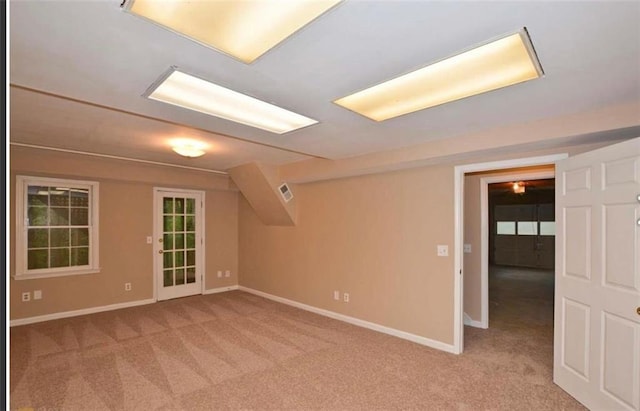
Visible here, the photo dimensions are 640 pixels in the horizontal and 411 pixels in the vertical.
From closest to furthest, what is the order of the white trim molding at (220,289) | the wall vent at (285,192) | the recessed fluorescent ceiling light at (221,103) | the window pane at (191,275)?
the recessed fluorescent ceiling light at (221,103), the wall vent at (285,192), the window pane at (191,275), the white trim molding at (220,289)

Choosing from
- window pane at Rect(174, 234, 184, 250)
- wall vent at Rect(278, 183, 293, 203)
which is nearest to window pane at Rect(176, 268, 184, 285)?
window pane at Rect(174, 234, 184, 250)

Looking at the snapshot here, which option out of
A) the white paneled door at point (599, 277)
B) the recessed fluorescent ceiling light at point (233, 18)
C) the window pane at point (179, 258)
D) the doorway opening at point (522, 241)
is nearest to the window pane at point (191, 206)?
the window pane at point (179, 258)

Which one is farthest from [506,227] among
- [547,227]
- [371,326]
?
[371,326]

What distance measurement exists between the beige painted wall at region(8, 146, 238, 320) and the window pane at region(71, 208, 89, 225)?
203mm

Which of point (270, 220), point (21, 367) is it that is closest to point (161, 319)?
point (21, 367)

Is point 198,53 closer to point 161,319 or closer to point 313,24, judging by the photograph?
point 313,24

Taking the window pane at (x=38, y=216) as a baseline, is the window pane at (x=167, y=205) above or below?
above

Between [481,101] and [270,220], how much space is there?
4.27 metres

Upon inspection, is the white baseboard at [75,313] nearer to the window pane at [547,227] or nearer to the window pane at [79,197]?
the window pane at [79,197]

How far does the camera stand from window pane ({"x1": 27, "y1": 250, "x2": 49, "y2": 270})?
4.48 m

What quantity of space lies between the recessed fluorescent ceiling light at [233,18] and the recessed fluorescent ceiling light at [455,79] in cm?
79

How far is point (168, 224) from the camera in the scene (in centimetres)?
589

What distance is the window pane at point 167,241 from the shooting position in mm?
5824

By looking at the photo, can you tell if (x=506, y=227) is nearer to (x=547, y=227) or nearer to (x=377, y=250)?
(x=547, y=227)
